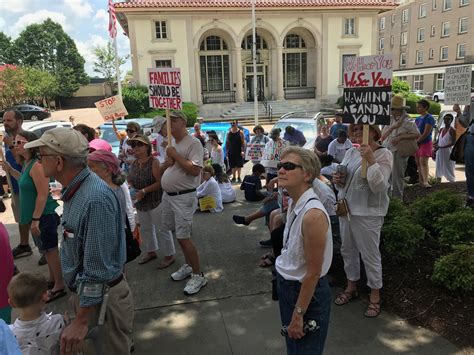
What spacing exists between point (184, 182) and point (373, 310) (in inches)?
93.4

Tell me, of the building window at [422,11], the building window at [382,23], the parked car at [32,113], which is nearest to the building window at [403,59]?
the building window at [422,11]

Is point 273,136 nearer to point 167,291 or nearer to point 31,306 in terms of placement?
point 167,291

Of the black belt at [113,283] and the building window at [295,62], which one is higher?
the building window at [295,62]

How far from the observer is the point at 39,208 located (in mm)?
4031

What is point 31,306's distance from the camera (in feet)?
7.78

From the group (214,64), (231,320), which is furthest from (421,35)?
(231,320)

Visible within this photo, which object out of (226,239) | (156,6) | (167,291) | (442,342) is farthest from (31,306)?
(156,6)

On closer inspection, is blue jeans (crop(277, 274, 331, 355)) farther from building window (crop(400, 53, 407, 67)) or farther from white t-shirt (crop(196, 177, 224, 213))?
building window (crop(400, 53, 407, 67))

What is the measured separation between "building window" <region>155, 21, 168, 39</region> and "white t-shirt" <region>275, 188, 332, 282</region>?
27557mm

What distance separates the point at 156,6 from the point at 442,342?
2705 centimetres

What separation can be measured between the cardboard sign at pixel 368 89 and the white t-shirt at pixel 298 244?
159 cm

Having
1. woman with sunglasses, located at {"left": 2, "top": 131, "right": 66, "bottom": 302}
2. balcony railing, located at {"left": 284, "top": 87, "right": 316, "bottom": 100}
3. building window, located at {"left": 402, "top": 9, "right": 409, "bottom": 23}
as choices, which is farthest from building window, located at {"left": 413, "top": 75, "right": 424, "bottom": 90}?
Result: woman with sunglasses, located at {"left": 2, "top": 131, "right": 66, "bottom": 302}

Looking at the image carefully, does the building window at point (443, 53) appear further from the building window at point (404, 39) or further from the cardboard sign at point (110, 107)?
the cardboard sign at point (110, 107)

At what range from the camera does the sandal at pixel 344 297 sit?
13.3 ft
